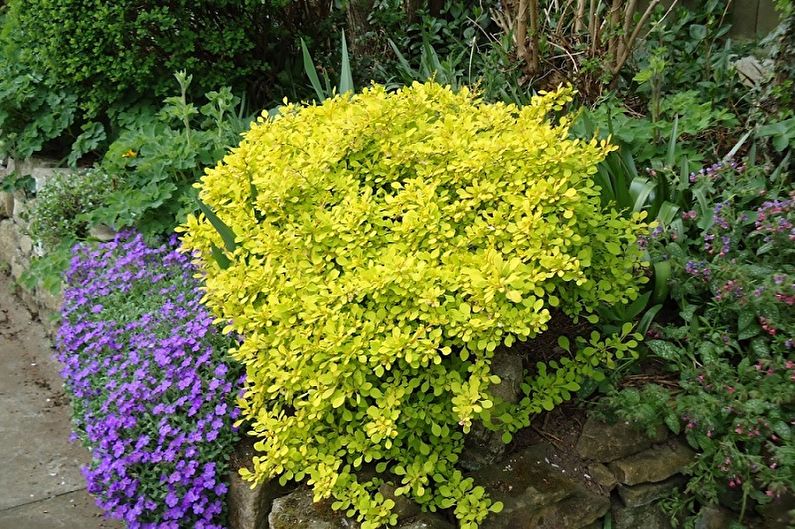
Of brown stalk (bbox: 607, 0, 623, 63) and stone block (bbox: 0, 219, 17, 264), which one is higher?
brown stalk (bbox: 607, 0, 623, 63)

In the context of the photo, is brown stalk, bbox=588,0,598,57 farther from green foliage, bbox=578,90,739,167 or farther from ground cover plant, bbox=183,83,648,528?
ground cover plant, bbox=183,83,648,528

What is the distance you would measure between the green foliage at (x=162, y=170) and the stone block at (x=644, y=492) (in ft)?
7.26

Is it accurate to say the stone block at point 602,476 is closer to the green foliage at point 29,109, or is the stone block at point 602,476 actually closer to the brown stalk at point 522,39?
the brown stalk at point 522,39

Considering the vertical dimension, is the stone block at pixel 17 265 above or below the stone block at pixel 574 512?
below

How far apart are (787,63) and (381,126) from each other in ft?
5.75

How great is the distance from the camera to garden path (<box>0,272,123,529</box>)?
3.18 meters

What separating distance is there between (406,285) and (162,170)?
1.95 metres

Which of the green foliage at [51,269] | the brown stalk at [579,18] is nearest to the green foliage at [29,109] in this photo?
the green foliage at [51,269]

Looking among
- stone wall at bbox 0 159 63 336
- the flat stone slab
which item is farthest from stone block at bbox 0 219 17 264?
the flat stone slab

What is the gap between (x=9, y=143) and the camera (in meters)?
5.16

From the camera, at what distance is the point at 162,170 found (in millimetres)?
3871

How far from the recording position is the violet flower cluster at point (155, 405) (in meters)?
2.66

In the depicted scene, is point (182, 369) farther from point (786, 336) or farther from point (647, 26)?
point (647, 26)

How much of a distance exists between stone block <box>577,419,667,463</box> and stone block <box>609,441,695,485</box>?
0.03 m
